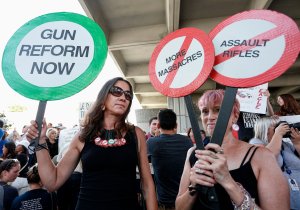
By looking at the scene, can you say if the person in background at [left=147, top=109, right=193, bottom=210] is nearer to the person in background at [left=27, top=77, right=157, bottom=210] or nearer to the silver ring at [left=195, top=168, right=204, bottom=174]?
the person in background at [left=27, top=77, right=157, bottom=210]

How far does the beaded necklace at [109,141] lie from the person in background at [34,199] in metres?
1.35

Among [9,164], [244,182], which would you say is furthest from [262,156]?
[9,164]

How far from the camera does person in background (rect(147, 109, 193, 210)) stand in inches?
108

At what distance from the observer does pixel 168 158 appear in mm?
2797

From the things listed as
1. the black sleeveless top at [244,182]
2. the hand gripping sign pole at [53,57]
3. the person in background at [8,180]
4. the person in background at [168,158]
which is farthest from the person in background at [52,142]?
the black sleeveless top at [244,182]

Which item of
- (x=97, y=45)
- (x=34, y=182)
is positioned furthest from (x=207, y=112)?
(x=34, y=182)

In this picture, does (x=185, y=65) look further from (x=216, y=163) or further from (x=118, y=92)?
(x=118, y=92)

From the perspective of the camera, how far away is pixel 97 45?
5.07ft

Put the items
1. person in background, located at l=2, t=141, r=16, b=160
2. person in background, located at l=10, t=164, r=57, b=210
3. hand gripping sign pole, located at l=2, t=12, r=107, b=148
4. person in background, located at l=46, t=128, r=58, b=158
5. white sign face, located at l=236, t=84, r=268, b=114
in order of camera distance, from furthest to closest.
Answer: person in background, located at l=46, t=128, r=58, b=158
person in background, located at l=2, t=141, r=16, b=160
white sign face, located at l=236, t=84, r=268, b=114
person in background, located at l=10, t=164, r=57, b=210
hand gripping sign pole, located at l=2, t=12, r=107, b=148

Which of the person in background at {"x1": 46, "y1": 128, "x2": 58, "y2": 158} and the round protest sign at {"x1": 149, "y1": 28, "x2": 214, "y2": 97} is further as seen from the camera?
the person in background at {"x1": 46, "y1": 128, "x2": 58, "y2": 158}

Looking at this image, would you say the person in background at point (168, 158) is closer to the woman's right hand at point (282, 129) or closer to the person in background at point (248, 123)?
the person in background at point (248, 123)

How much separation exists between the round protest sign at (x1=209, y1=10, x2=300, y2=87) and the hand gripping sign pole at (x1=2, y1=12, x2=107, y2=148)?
0.75 meters

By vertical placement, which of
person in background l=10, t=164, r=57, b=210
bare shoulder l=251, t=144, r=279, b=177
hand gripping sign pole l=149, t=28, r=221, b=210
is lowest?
person in background l=10, t=164, r=57, b=210

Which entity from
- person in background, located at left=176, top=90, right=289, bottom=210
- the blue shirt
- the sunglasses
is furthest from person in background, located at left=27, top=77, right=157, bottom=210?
the blue shirt
